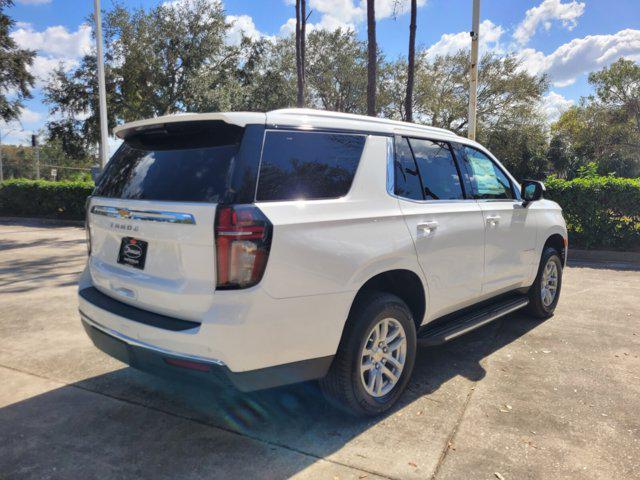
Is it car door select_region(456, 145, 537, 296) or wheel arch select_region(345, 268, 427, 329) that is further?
car door select_region(456, 145, 537, 296)

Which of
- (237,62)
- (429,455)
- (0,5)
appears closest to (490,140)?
(237,62)

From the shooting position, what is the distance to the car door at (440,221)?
3.33m

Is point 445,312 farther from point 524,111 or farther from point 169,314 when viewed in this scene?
point 524,111

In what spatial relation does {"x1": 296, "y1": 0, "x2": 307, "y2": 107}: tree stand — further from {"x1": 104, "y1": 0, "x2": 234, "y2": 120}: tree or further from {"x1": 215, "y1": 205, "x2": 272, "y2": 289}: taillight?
{"x1": 215, "y1": 205, "x2": 272, "y2": 289}: taillight

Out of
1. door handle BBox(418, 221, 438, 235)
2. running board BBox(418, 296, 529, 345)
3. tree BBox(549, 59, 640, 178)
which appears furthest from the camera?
tree BBox(549, 59, 640, 178)

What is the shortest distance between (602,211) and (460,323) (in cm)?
782

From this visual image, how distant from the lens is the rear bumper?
7.99ft

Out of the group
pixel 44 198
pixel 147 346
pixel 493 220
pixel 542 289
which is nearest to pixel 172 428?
pixel 147 346

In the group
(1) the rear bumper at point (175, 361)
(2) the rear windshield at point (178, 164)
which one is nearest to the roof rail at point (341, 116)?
(2) the rear windshield at point (178, 164)

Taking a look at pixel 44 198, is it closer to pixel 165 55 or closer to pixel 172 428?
pixel 165 55

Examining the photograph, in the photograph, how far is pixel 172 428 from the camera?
302cm

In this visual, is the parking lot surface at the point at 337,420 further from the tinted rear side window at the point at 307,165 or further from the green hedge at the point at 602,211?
the green hedge at the point at 602,211

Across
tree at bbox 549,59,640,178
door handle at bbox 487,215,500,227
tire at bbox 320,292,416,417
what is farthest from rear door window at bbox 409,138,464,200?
tree at bbox 549,59,640,178

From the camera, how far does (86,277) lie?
3322mm
